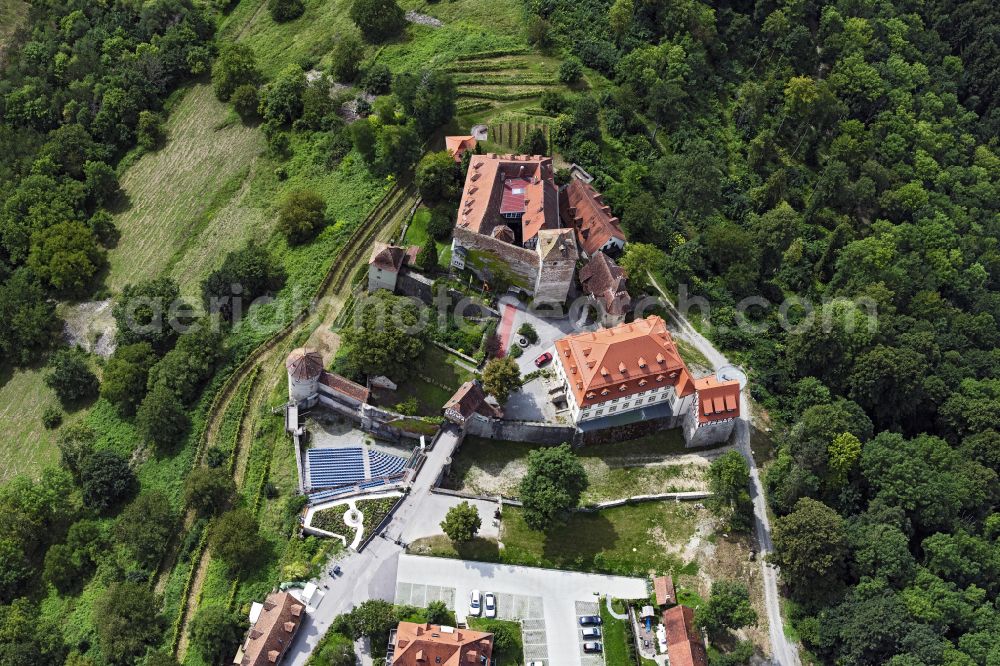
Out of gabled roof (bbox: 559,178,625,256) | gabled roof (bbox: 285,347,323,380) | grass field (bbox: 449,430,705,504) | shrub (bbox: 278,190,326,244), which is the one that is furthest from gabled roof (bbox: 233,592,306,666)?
gabled roof (bbox: 559,178,625,256)

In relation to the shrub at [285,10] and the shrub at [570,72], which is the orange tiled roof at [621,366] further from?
the shrub at [285,10]

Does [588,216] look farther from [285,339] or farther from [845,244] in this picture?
[285,339]

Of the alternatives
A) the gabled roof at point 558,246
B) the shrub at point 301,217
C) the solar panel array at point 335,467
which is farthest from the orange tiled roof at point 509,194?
the solar panel array at point 335,467

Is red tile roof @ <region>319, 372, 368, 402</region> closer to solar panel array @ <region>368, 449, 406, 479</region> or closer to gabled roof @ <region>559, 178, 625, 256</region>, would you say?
solar panel array @ <region>368, 449, 406, 479</region>

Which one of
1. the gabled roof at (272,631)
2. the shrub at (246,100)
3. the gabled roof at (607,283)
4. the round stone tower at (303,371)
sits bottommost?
the gabled roof at (272,631)

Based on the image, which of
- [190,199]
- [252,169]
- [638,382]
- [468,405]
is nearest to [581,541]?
[638,382]

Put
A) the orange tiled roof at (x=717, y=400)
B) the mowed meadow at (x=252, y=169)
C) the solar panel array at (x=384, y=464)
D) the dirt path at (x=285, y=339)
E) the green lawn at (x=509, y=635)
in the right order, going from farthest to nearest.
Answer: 1. the mowed meadow at (x=252, y=169)
2. the dirt path at (x=285, y=339)
3. the orange tiled roof at (x=717, y=400)
4. the solar panel array at (x=384, y=464)
5. the green lawn at (x=509, y=635)
